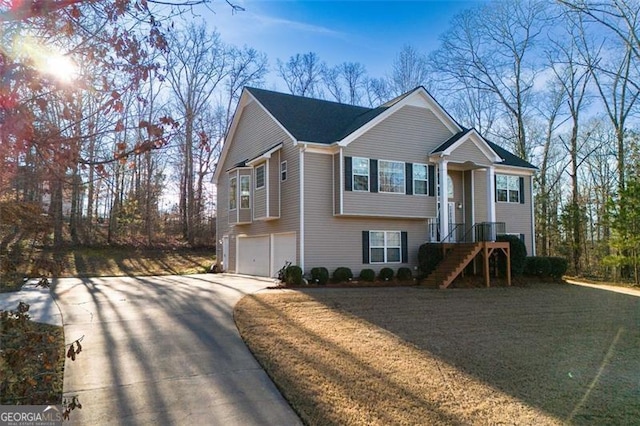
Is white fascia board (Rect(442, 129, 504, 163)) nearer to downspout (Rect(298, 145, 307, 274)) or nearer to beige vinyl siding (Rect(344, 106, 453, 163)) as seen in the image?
beige vinyl siding (Rect(344, 106, 453, 163))

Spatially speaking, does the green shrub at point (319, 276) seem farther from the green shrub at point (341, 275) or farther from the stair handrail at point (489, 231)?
the stair handrail at point (489, 231)

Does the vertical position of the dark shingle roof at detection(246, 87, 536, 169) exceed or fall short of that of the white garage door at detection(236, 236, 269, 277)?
it exceeds it

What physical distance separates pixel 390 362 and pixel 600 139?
33.0m

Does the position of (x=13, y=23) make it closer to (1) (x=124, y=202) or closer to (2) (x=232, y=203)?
(2) (x=232, y=203)

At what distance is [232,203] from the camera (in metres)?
21.1

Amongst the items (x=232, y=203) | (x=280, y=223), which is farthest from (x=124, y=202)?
(x=280, y=223)

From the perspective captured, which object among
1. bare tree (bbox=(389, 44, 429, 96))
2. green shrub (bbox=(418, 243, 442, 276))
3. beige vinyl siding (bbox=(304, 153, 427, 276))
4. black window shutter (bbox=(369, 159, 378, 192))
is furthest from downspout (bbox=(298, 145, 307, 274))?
bare tree (bbox=(389, 44, 429, 96))

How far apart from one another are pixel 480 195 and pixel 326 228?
8.39 meters

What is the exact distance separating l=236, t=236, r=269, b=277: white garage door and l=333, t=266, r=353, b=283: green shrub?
13.2 feet

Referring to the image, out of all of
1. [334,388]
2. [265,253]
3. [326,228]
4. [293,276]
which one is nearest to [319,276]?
[293,276]

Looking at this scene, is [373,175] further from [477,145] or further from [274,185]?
[477,145]

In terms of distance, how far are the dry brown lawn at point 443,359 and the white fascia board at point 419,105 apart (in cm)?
692

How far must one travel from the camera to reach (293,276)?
15297 mm

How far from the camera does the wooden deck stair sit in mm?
16453
